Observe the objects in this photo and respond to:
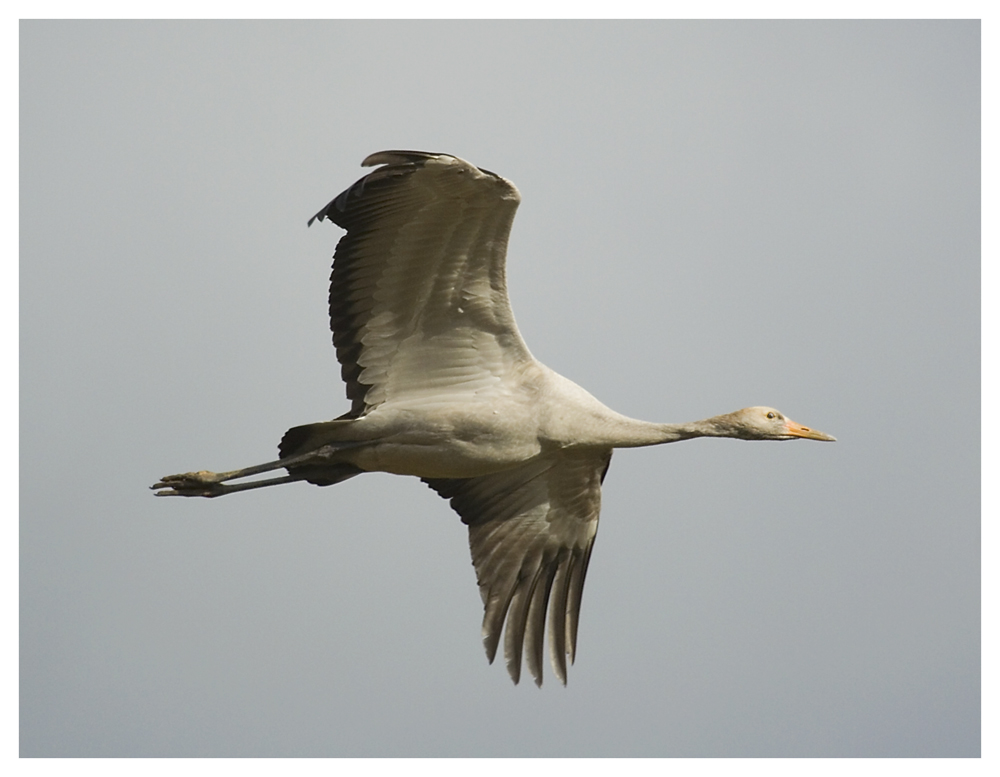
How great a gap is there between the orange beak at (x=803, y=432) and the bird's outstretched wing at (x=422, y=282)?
232 cm

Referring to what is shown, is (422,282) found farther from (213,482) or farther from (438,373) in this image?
(213,482)

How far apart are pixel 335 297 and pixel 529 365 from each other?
167cm

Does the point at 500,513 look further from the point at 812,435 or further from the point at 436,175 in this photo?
the point at 436,175

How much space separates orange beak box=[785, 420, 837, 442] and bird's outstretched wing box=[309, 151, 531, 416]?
2324 mm

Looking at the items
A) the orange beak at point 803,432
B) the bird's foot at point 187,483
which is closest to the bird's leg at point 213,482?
the bird's foot at point 187,483

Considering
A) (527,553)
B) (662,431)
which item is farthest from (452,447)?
(527,553)

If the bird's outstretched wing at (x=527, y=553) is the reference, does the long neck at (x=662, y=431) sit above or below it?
above

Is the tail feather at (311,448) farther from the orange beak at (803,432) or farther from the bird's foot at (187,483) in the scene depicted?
the orange beak at (803,432)

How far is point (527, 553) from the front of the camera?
48.2 ft

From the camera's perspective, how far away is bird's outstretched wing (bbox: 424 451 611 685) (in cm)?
1455

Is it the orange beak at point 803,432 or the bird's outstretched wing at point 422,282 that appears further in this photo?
the orange beak at point 803,432

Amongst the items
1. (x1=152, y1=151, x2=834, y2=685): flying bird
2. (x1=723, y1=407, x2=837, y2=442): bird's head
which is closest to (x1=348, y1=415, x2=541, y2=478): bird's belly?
(x1=152, y1=151, x2=834, y2=685): flying bird

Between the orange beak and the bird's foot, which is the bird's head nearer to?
the orange beak

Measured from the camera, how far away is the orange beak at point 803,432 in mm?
13469
